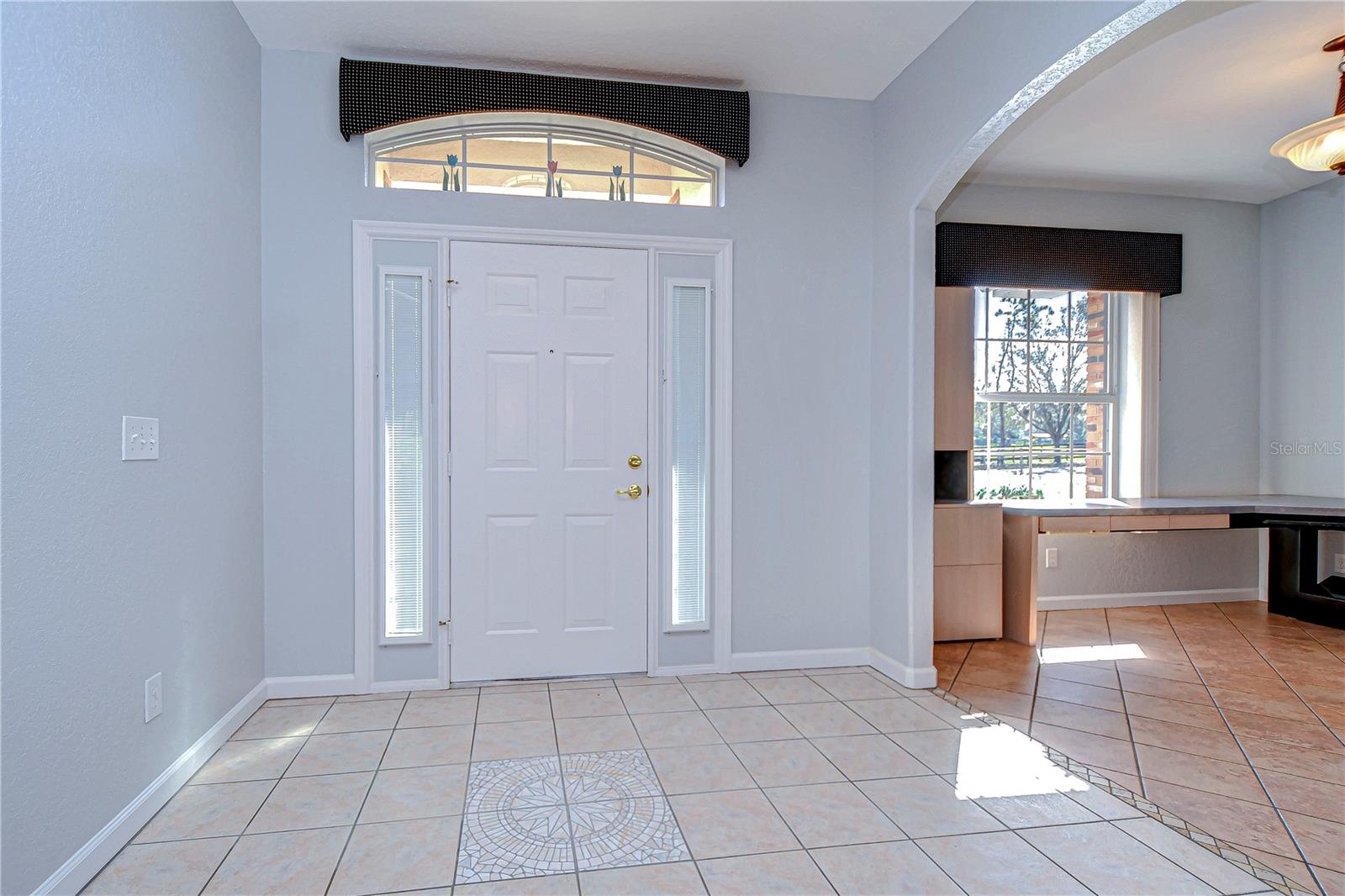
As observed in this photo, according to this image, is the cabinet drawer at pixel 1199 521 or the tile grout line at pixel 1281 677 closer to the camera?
the tile grout line at pixel 1281 677

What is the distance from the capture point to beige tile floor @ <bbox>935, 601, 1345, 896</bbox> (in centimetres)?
228

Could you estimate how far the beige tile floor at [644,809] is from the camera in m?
1.94

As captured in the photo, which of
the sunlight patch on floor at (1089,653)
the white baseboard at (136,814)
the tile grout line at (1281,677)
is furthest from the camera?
→ the sunlight patch on floor at (1089,653)

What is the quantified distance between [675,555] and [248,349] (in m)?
2.06

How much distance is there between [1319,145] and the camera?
3.15 metres

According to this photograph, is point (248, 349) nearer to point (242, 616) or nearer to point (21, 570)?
point (242, 616)

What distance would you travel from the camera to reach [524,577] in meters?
3.52

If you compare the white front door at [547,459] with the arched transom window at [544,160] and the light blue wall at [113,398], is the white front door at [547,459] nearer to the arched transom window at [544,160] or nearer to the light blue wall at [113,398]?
the arched transom window at [544,160]

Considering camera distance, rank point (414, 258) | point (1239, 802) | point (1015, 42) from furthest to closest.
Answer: point (414, 258) < point (1015, 42) < point (1239, 802)

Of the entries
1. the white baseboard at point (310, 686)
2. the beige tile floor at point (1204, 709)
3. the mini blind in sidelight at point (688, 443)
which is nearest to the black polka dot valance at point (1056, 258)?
the mini blind in sidelight at point (688, 443)

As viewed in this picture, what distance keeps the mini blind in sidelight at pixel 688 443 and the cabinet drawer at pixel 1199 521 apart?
2.90m

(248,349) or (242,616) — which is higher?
(248,349)

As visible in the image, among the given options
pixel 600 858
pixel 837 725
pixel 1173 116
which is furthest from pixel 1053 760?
pixel 1173 116

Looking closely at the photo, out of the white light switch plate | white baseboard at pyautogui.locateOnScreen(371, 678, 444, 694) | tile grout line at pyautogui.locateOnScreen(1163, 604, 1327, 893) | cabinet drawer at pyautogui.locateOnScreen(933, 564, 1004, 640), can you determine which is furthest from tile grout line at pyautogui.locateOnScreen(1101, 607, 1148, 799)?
the white light switch plate
